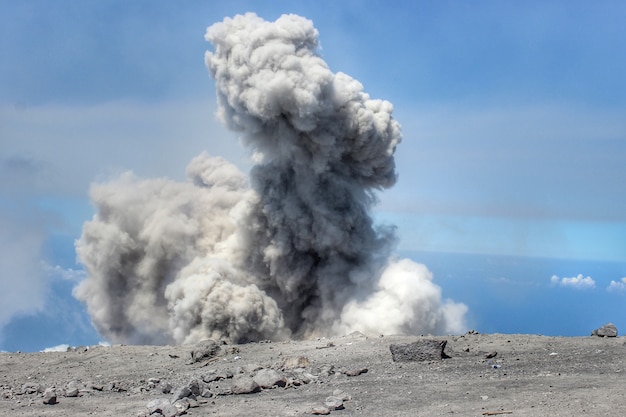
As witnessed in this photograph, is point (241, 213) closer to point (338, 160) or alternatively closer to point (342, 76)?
point (338, 160)

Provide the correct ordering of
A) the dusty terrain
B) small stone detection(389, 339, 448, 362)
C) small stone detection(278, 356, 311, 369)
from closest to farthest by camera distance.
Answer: the dusty terrain → small stone detection(389, 339, 448, 362) → small stone detection(278, 356, 311, 369)

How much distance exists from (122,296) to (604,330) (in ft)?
98.9

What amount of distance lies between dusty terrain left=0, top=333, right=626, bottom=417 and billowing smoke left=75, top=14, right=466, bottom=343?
35.1 ft

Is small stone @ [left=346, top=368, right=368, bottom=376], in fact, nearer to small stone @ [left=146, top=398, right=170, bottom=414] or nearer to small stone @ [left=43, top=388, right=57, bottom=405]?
small stone @ [left=146, top=398, right=170, bottom=414]

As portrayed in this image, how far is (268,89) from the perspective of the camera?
109 feet

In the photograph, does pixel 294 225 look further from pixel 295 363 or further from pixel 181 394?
pixel 181 394

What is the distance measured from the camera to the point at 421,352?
58.6 ft

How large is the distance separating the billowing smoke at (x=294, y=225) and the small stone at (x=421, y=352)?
14215mm

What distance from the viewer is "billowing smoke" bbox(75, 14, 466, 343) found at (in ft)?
110

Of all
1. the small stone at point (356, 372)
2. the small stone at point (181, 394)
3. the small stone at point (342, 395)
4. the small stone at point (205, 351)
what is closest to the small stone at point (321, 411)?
the small stone at point (342, 395)

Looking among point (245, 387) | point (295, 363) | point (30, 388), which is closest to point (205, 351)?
point (295, 363)

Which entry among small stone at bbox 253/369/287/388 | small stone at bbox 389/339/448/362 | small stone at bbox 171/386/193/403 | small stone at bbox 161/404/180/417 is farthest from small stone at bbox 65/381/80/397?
small stone at bbox 389/339/448/362

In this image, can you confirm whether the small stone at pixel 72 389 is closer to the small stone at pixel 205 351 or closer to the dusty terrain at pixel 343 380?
the dusty terrain at pixel 343 380

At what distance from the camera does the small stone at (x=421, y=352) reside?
17.8 metres
